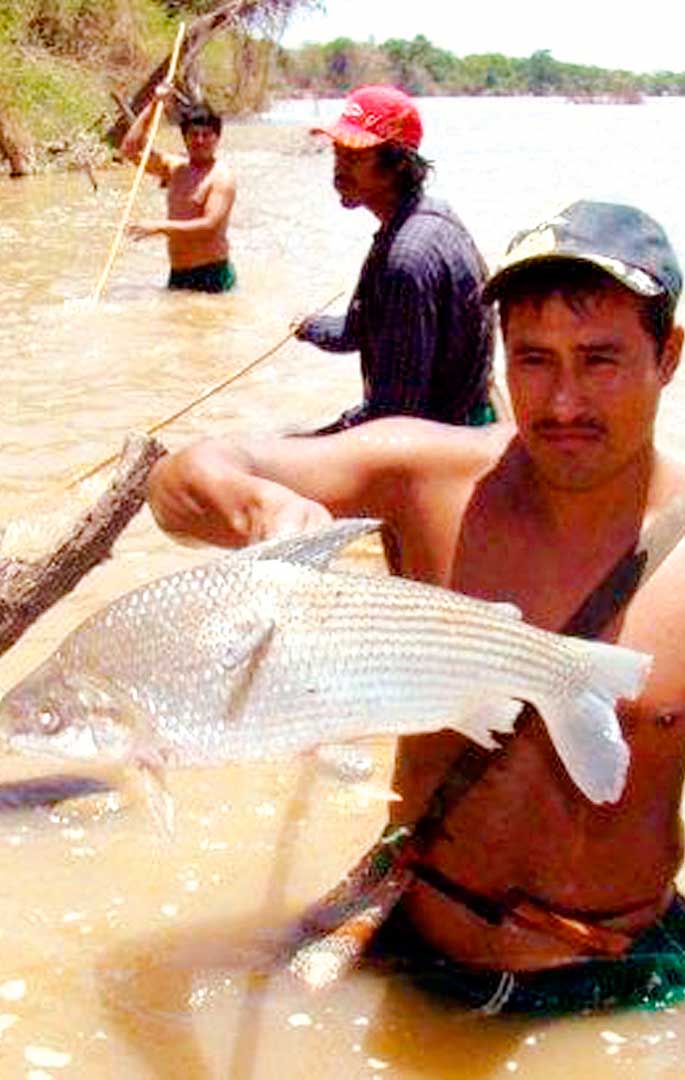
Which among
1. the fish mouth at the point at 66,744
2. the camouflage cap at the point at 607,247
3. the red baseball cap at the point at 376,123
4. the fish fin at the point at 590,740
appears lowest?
the fish fin at the point at 590,740

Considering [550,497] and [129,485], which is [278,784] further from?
[550,497]

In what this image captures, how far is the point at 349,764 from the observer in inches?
190

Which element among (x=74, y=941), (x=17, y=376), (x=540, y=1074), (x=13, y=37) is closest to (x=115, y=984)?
(x=74, y=941)

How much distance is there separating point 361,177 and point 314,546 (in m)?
3.48

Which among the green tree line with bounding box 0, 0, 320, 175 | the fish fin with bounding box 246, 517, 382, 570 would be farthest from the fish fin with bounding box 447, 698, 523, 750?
the green tree line with bounding box 0, 0, 320, 175

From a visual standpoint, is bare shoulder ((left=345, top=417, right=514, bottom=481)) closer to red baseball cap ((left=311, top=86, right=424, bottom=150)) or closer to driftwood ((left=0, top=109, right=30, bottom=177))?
red baseball cap ((left=311, top=86, right=424, bottom=150))

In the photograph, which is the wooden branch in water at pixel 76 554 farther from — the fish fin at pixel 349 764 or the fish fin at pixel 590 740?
the fish fin at pixel 590 740

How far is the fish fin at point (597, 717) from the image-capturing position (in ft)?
7.98

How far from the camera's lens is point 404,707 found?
226 cm

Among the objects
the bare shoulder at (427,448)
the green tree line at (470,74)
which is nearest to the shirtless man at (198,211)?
the bare shoulder at (427,448)

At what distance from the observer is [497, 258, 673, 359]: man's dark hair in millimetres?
2566

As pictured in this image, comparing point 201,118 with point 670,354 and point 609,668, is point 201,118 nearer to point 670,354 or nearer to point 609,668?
point 670,354

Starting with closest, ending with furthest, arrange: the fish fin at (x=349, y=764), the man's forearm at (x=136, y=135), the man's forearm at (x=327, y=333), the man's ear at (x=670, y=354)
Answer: the man's ear at (x=670, y=354), the fish fin at (x=349, y=764), the man's forearm at (x=327, y=333), the man's forearm at (x=136, y=135)

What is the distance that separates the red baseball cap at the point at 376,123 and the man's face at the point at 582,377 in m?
2.89
